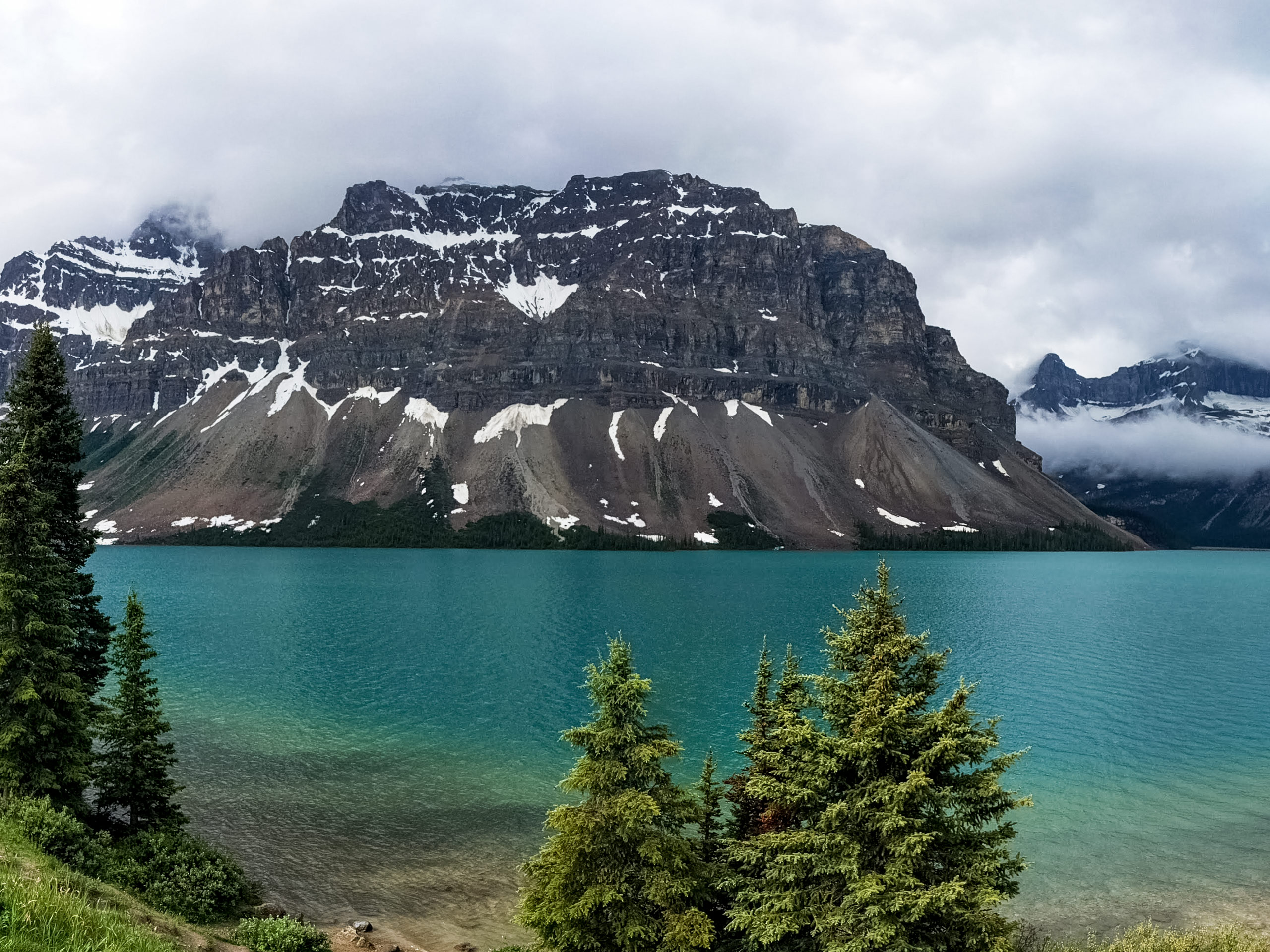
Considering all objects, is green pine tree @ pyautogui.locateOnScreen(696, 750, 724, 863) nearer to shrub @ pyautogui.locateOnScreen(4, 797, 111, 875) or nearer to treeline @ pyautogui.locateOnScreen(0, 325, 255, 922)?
treeline @ pyautogui.locateOnScreen(0, 325, 255, 922)

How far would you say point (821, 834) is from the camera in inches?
645

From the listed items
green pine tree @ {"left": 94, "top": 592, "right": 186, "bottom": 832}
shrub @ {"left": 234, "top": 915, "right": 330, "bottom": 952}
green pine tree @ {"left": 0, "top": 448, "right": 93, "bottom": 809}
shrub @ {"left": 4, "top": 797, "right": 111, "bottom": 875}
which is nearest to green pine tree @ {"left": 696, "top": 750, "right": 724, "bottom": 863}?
shrub @ {"left": 234, "top": 915, "right": 330, "bottom": 952}

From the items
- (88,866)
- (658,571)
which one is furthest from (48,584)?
(658,571)

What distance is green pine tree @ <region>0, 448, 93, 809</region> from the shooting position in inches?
880

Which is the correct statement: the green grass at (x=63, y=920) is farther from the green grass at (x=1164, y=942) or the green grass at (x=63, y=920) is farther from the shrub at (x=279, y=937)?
the green grass at (x=1164, y=942)

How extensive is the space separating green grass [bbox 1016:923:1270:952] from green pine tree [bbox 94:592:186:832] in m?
27.7

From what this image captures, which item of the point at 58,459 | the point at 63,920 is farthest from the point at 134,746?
the point at 63,920

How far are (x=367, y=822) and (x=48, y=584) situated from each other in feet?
53.9

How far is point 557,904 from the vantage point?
17.8 m

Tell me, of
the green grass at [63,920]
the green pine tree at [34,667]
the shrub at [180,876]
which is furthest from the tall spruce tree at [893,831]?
the green pine tree at [34,667]

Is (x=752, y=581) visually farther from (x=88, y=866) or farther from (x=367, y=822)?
(x=88, y=866)

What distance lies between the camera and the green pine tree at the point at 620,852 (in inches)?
683

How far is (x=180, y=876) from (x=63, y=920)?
A: 675 inches

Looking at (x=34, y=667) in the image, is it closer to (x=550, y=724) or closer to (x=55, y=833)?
(x=55, y=833)
